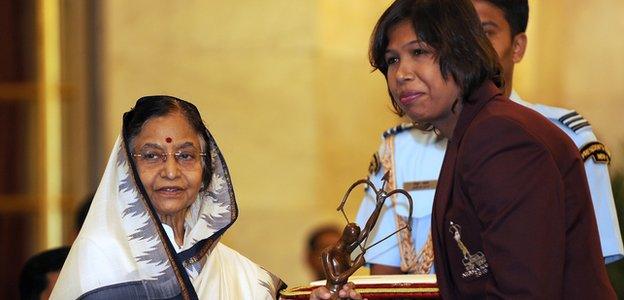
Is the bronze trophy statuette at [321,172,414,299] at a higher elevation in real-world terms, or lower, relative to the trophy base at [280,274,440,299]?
higher

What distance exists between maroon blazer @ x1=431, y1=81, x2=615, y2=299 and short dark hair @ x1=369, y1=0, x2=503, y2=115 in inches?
2.0

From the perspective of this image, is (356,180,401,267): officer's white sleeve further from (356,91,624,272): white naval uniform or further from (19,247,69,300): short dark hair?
(19,247,69,300): short dark hair

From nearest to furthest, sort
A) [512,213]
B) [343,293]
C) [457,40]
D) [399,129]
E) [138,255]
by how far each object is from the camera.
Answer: [512,213] → [457,40] → [343,293] → [138,255] → [399,129]

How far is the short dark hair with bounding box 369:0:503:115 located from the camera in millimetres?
3617

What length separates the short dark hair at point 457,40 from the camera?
362 cm

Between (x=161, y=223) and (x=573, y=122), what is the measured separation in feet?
4.98

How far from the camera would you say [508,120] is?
11.2 feet

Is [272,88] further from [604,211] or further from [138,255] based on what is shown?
[138,255]

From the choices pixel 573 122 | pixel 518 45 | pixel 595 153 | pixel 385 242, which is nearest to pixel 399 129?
pixel 385 242

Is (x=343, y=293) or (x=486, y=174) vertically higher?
(x=486, y=174)

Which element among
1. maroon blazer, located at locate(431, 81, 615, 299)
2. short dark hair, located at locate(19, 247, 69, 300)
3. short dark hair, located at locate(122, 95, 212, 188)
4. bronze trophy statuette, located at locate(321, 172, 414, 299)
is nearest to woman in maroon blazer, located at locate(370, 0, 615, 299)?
maroon blazer, located at locate(431, 81, 615, 299)

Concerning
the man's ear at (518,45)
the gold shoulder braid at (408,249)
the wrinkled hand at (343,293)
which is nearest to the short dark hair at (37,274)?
the gold shoulder braid at (408,249)

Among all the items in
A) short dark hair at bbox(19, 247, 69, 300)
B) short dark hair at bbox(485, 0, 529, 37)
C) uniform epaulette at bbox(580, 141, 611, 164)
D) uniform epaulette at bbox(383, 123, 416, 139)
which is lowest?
short dark hair at bbox(19, 247, 69, 300)

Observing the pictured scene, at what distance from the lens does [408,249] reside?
193 inches
